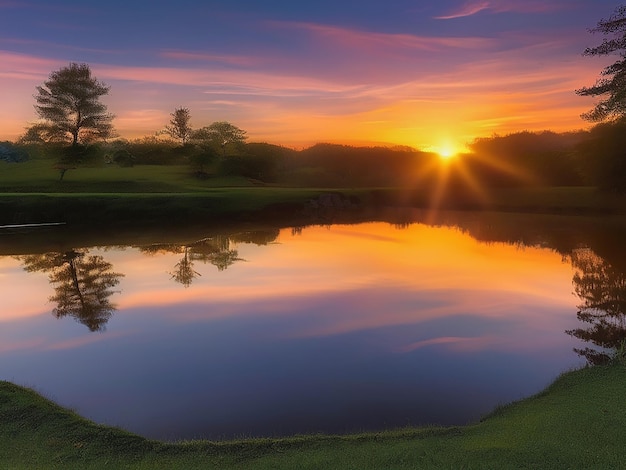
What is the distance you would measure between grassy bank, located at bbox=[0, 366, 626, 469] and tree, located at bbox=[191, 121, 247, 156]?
112 metres

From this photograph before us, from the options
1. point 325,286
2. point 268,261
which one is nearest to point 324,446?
point 325,286

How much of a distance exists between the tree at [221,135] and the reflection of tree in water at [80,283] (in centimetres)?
9014

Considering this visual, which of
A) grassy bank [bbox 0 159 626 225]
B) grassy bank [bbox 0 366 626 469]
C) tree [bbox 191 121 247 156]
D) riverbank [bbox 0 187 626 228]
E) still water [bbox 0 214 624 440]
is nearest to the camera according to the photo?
grassy bank [bbox 0 366 626 469]

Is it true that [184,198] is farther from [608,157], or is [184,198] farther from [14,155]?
[14,155]

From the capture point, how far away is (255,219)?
5381cm

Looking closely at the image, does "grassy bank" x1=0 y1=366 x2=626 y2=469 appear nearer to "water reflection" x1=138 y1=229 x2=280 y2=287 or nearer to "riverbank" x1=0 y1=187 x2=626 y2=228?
"water reflection" x1=138 y1=229 x2=280 y2=287

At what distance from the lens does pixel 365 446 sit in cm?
852

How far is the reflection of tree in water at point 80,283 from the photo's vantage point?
1858 cm

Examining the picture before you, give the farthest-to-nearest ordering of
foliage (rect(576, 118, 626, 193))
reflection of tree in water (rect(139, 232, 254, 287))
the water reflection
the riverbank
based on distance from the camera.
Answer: foliage (rect(576, 118, 626, 193)), the riverbank, the water reflection, reflection of tree in water (rect(139, 232, 254, 287))

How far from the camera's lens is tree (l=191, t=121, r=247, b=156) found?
119 m

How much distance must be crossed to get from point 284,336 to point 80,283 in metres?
13.3

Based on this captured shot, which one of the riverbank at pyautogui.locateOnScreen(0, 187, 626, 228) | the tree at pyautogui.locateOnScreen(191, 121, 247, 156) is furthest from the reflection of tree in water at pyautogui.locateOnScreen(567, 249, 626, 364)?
the tree at pyautogui.locateOnScreen(191, 121, 247, 156)

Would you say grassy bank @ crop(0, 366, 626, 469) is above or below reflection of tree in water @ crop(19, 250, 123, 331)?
below

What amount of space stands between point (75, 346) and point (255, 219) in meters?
39.1
